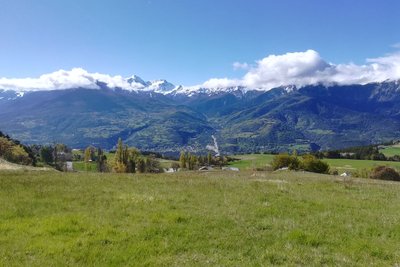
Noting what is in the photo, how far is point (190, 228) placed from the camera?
1634 centimetres

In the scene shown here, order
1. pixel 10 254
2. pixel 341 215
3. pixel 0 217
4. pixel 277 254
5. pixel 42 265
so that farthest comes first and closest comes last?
pixel 341 215, pixel 0 217, pixel 277 254, pixel 10 254, pixel 42 265

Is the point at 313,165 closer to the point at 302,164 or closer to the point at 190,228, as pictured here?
the point at 302,164

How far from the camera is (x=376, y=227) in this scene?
699 inches

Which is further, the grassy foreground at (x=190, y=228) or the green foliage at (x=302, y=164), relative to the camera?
the green foliage at (x=302, y=164)

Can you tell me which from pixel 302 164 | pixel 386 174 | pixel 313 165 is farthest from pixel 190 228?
pixel 313 165

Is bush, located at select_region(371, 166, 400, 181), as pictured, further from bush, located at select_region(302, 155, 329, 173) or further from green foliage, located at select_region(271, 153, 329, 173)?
Result: green foliage, located at select_region(271, 153, 329, 173)

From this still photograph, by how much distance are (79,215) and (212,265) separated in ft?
24.8

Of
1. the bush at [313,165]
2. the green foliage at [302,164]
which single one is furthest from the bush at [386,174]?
the green foliage at [302,164]

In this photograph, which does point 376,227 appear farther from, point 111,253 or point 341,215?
point 111,253

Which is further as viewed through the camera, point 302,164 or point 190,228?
point 302,164

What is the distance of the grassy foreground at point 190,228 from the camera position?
512 inches

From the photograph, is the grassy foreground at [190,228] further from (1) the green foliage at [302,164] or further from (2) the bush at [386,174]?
(1) the green foliage at [302,164]

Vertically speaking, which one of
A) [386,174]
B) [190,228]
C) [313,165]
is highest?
[190,228]

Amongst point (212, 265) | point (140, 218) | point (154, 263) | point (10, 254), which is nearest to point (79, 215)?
point (140, 218)
